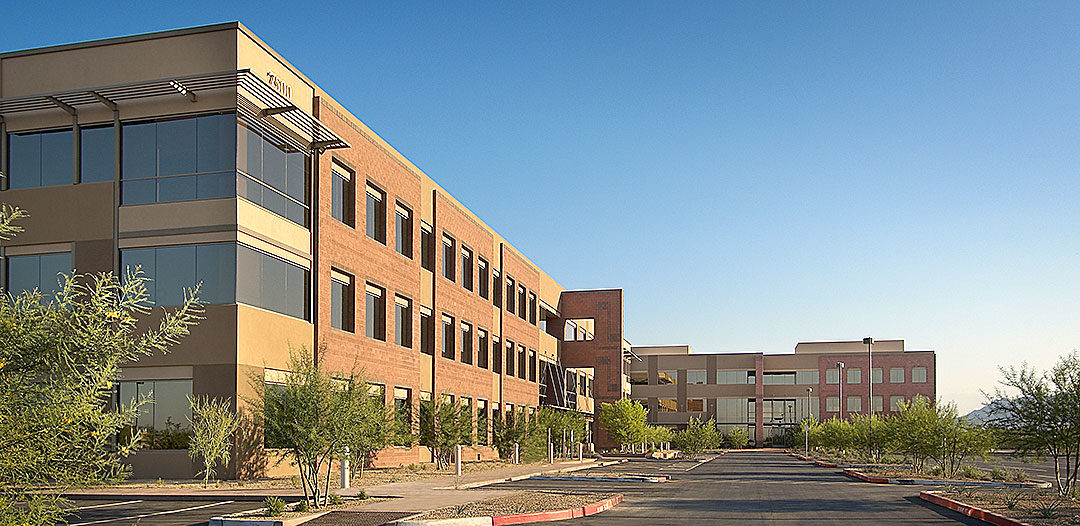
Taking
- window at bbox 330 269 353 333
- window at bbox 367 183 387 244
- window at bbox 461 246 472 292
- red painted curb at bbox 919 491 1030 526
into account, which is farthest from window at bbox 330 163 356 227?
red painted curb at bbox 919 491 1030 526

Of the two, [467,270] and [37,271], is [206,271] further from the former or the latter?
[467,270]

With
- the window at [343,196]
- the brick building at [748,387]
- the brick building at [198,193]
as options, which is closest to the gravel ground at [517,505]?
the brick building at [198,193]

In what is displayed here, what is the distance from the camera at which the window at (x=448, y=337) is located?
5128cm

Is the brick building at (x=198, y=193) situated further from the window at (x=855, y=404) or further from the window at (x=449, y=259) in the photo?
the window at (x=855, y=404)

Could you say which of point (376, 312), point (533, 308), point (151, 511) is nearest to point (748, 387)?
point (533, 308)

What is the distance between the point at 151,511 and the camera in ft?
67.0

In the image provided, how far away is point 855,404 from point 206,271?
105 m

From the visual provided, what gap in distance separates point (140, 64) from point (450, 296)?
76.3 feet

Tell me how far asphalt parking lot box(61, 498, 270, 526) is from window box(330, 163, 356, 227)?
1612 cm

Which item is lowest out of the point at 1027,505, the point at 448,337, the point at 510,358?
the point at 1027,505

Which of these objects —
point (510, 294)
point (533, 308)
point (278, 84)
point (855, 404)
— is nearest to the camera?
point (278, 84)

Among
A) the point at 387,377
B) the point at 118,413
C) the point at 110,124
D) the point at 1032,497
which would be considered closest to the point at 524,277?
the point at 387,377

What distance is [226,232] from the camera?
3038 centimetres

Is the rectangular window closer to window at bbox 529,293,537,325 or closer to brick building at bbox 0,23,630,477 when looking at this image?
brick building at bbox 0,23,630,477
